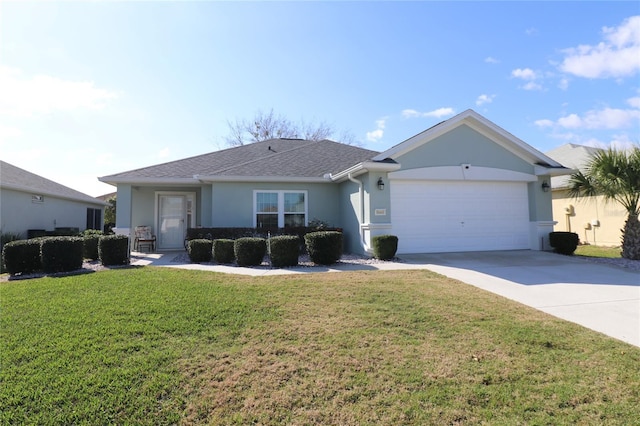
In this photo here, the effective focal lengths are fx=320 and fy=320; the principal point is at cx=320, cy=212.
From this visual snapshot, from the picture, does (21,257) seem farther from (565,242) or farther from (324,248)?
(565,242)

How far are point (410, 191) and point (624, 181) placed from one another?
6.04 metres

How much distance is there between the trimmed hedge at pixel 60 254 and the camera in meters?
8.12

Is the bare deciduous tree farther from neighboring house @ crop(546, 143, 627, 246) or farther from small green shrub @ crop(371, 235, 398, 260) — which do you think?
small green shrub @ crop(371, 235, 398, 260)

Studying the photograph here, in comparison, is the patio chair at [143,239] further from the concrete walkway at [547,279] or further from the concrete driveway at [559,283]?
the concrete driveway at [559,283]

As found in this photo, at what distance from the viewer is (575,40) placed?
10.1m

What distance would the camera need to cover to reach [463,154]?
36.8ft

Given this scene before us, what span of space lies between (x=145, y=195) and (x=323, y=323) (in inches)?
489

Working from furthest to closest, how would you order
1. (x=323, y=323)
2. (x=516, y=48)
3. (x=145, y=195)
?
(x=145, y=195) < (x=516, y=48) < (x=323, y=323)

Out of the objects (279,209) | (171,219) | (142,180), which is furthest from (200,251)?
(171,219)

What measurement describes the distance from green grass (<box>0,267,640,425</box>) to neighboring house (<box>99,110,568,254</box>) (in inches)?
214

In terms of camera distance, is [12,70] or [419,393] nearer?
[419,393]

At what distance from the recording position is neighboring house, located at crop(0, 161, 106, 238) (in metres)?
13.6

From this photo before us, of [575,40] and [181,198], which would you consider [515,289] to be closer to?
[575,40]

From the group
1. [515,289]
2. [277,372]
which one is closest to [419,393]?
[277,372]
